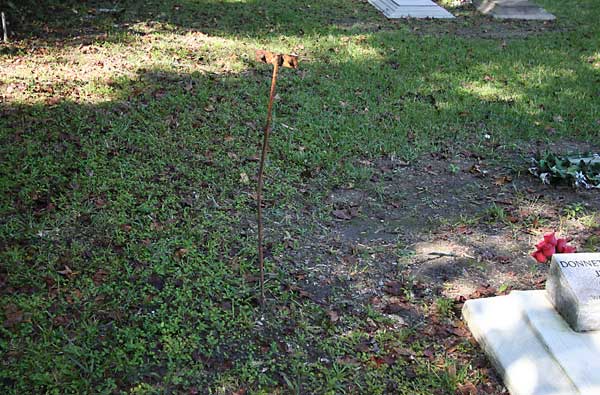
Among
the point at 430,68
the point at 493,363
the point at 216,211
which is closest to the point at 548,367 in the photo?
the point at 493,363

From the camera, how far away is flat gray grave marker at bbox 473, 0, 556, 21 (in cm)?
948

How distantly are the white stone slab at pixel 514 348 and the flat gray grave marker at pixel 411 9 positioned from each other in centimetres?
675

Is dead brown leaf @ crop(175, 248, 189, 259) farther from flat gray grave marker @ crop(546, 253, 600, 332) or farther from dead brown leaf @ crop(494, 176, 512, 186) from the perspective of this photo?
dead brown leaf @ crop(494, 176, 512, 186)

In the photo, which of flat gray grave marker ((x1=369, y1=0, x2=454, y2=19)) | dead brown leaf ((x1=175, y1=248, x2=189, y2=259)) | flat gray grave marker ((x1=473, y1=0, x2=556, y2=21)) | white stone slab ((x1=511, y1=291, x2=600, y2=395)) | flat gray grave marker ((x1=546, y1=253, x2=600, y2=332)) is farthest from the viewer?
flat gray grave marker ((x1=473, y1=0, x2=556, y2=21))

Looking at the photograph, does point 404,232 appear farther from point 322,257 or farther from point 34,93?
point 34,93

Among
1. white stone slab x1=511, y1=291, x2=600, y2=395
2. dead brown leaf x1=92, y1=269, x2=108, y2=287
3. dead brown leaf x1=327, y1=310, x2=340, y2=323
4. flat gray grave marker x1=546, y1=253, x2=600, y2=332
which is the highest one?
flat gray grave marker x1=546, y1=253, x2=600, y2=332

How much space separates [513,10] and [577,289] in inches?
305

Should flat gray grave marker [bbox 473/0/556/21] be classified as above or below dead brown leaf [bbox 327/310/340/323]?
above

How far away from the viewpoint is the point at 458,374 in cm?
298

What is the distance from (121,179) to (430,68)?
4.05 metres

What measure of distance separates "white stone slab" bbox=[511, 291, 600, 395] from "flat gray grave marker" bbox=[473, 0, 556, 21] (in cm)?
734

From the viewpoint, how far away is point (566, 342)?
2.88m

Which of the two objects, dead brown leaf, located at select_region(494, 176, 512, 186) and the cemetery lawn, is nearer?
the cemetery lawn

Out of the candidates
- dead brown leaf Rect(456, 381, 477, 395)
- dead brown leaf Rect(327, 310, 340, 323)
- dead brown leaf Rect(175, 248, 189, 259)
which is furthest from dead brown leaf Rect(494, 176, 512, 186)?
dead brown leaf Rect(175, 248, 189, 259)
